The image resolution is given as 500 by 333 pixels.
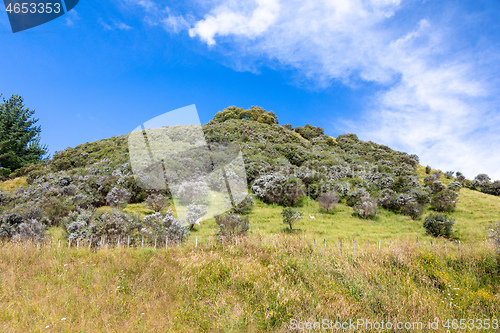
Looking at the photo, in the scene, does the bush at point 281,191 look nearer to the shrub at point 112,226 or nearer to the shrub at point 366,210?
the shrub at point 366,210

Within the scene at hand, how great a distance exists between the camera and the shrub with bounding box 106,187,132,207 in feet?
92.0

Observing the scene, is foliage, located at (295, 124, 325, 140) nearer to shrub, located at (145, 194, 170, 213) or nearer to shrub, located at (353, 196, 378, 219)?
shrub, located at (353, 196, 378, 219)

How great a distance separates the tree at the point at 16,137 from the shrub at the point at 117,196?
33987mm

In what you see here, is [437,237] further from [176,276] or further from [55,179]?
[55,179]

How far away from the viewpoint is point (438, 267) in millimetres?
6562

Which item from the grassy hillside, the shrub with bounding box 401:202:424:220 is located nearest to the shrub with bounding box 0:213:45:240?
the grassy hillside

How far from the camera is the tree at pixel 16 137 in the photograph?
1869 inches

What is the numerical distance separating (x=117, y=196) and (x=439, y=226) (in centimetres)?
3349

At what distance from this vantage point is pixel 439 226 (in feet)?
69.8

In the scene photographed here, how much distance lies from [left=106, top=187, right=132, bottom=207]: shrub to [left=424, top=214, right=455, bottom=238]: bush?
31.8 meters

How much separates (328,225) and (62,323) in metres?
22.1

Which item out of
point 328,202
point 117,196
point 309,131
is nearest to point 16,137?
point 117,196

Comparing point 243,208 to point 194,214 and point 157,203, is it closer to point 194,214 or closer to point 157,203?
point 194,214

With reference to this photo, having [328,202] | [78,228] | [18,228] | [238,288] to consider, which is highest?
[328,202]
